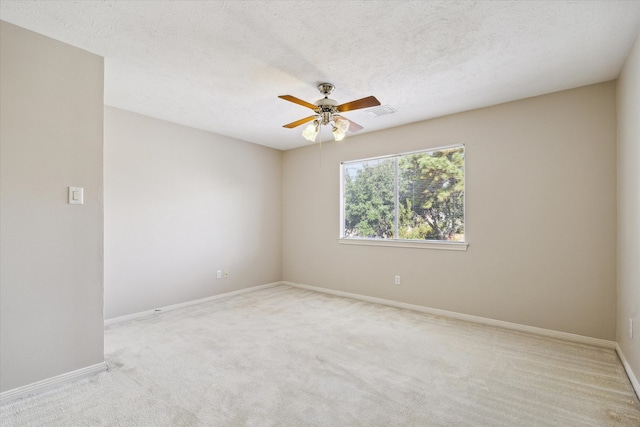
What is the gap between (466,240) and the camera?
376 cm

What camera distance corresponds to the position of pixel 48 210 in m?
2.27

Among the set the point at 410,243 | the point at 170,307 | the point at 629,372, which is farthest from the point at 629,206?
the point at 170,307

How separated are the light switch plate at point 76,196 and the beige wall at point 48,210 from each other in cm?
3

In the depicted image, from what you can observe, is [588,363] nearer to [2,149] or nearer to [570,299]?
[570,299]

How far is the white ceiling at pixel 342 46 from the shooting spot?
197 centimetres

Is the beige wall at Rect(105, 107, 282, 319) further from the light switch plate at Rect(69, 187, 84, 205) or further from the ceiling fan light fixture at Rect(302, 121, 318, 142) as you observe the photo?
the ceiling fan light fixture at Rect(302, 121, 318, 142)

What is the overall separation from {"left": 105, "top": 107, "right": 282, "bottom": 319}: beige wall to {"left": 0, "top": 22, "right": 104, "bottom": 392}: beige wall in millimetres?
1287

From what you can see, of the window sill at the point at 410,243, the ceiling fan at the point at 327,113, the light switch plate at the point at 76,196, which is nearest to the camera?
the light switch plate at the point at 76,196

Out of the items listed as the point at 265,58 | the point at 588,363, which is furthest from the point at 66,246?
the point at 588,363

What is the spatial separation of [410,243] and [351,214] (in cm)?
113

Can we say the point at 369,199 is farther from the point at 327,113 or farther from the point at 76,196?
the point at 76,196

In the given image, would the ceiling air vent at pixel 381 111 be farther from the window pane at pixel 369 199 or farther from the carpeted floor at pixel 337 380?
the carpeted floor at pixel 337 380

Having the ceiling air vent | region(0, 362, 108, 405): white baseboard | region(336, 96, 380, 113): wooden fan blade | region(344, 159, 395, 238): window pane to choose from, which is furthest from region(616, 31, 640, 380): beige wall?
region(0, 362, 108, 405): white baseboard

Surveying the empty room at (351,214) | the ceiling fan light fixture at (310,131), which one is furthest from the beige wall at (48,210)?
the ceiling fan light fixture at (310,131)
